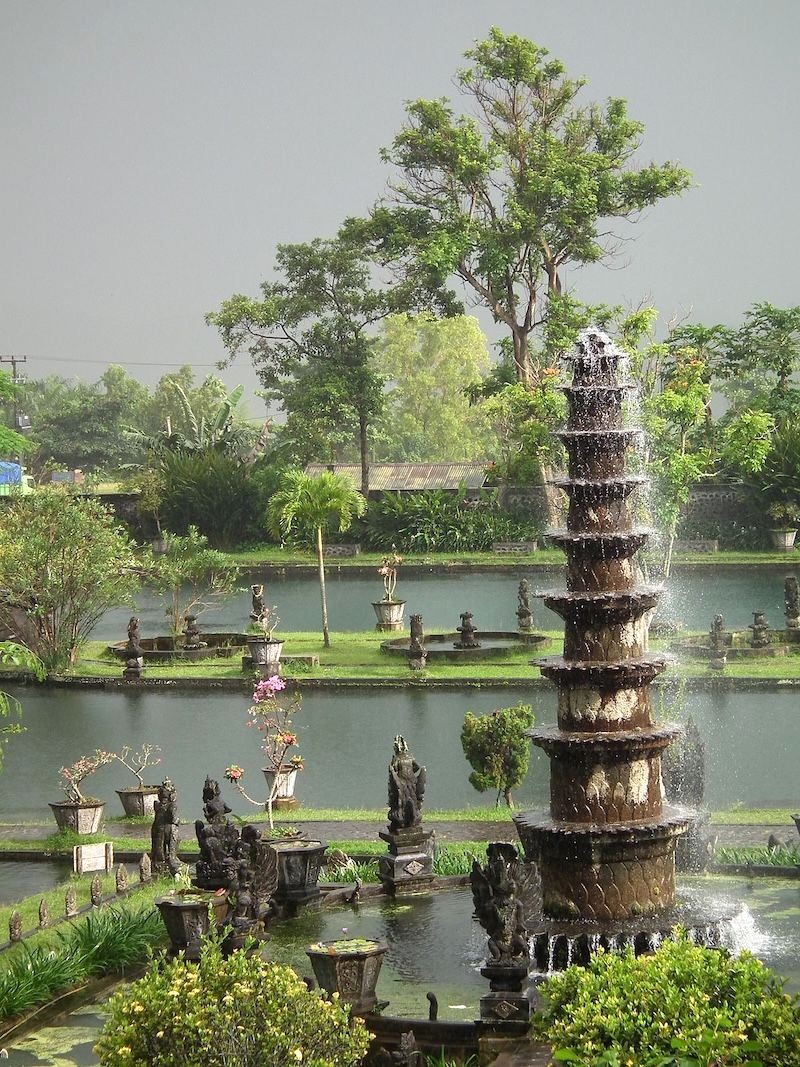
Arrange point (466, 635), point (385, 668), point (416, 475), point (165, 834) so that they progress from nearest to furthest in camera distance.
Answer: point (165, 834) < point (385, 668) < point (466, 635) < point (416, 475)

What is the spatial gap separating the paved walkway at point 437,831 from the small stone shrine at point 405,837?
2.84m

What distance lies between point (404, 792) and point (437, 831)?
3.93 meters

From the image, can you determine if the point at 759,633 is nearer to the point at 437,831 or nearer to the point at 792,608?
the point at 792,608

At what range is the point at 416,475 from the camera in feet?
254

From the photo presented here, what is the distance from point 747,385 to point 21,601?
79.9 metres

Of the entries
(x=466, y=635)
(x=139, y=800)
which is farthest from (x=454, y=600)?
(x=139, y=800)

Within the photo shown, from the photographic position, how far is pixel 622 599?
20266 mm

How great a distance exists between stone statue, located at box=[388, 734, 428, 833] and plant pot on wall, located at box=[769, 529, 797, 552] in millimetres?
44143

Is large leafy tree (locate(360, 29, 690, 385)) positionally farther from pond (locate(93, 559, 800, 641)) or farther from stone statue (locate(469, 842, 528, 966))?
stone statue (locate(469, 842, 528, 966))

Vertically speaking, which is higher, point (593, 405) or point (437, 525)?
point (593, 405)

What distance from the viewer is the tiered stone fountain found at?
20188mm

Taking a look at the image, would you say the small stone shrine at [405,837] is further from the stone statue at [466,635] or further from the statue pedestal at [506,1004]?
the stone statue at [466,635]

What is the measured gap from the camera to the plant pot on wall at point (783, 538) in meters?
66.4

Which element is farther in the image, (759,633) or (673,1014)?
(759,633)
